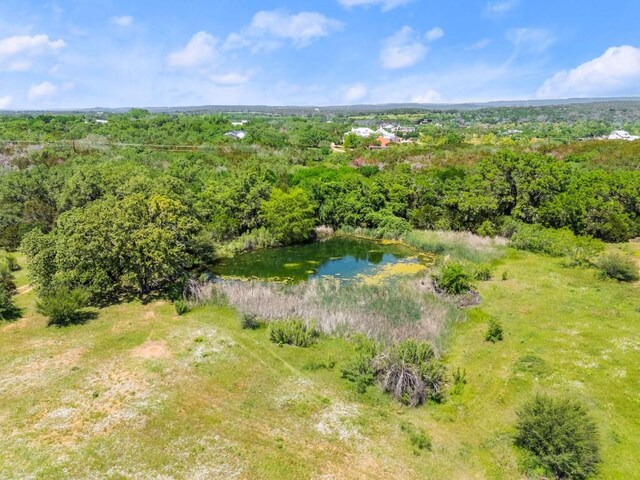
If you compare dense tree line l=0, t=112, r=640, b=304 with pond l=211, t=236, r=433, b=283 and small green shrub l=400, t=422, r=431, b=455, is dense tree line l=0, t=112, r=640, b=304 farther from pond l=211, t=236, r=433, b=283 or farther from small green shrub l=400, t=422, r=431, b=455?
small green shrub l=400, t=422, r=431, b=455

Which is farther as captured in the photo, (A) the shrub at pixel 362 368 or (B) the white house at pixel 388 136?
(B) the white house at pixel 388 136

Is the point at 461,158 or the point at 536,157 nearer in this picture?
the point at 536,157

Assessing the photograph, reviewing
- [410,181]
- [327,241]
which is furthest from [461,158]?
[327,241]

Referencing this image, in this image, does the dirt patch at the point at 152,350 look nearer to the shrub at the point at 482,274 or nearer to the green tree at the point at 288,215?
the green tree at the point at 288,215

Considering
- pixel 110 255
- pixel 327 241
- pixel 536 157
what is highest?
pixel 536 157

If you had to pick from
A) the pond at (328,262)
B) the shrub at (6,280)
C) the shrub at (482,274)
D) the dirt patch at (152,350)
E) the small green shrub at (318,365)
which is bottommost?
the pond at (328,262)

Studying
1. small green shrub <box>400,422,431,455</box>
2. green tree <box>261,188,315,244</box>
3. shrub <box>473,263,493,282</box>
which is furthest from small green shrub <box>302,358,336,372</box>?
green tree <box>261,188,315,244</box>

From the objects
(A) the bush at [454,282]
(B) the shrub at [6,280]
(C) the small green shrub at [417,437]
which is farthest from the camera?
(B) the shrub at [6,280]

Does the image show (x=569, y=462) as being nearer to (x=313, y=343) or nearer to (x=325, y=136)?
(x=313, y=343)

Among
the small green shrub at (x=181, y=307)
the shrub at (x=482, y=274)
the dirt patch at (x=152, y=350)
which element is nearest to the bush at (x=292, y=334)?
the dirt patch at (x=152, y=350)
